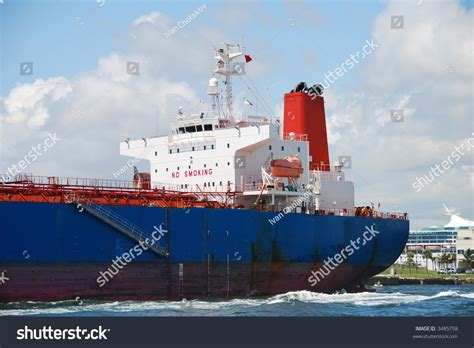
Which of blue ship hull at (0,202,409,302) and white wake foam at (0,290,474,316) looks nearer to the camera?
white wake foam at (0,290,474,316)

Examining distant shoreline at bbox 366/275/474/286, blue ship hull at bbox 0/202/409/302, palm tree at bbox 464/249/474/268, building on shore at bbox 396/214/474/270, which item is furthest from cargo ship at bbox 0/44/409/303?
building on shore at bbox 396/214/474/270

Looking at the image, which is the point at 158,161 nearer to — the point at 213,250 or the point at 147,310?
the point at 213,250

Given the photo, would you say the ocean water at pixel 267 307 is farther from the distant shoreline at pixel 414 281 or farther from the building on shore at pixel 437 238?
the building on shore at pixel 437 238

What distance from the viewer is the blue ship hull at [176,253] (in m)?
26.6

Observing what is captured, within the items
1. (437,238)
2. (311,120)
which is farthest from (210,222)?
(437,238)

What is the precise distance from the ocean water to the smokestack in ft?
29.6

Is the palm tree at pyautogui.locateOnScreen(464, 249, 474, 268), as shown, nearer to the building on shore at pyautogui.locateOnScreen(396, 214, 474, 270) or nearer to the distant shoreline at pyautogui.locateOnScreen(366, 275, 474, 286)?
the building on shore at pyautogui.locateOnScreen(396, 214, 474, 270)

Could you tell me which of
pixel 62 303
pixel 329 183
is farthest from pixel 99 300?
pixel 329 183

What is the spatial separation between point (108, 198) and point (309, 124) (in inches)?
555

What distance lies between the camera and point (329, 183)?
39.1 metres

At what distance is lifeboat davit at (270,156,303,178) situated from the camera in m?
34.9

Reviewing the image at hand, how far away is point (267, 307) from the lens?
2836 cm

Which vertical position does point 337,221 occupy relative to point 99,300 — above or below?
above
